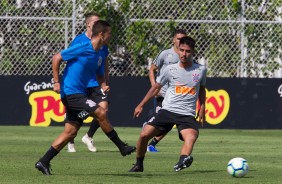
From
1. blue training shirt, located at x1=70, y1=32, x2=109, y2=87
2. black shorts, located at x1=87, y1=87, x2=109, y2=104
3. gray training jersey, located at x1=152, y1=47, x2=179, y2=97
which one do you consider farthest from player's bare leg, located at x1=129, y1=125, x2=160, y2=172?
gray training jersey, located at x1=152, y1=47, x2=179, y2=97

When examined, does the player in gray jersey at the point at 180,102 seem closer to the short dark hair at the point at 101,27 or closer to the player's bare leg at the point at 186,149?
the player's bare leg at the point at 186,149

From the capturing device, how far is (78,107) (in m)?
12.2

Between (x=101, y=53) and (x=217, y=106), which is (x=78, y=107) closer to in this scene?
(x=101, y=53)

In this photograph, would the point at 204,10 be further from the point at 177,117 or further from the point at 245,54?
the point at 177,117

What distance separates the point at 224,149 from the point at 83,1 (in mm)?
9368

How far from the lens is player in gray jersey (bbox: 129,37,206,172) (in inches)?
499

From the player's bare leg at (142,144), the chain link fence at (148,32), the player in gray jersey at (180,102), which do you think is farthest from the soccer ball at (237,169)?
the chain link fence at (148,32)

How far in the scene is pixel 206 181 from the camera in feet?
37.3

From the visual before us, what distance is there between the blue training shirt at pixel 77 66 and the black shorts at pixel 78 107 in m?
0.07

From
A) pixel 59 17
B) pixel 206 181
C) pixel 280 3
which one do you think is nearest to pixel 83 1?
pixel 59 17

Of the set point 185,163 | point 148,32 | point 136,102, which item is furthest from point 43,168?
point 148,32

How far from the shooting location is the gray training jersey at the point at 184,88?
41.9ft

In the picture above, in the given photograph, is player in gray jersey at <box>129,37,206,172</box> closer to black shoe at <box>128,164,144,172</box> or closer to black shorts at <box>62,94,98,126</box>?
black shoe at <box>128,164,144,172</box>

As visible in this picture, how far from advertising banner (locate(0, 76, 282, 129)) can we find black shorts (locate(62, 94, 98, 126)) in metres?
12.0
